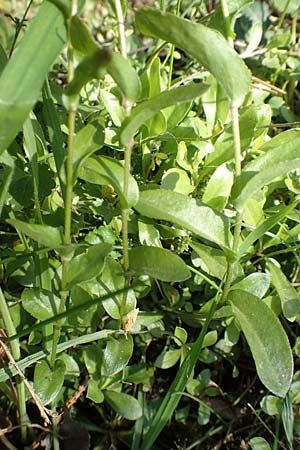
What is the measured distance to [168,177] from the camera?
2.57 ft

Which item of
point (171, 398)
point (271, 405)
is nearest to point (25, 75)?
point (171, 398)

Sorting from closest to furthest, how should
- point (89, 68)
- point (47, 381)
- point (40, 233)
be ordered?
1. point (89, 68)
2. point (40, 233)
3. point (47, 381)

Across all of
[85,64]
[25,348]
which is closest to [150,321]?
[25,348]

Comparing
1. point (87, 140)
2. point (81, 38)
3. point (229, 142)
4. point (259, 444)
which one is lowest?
point (259, 444)

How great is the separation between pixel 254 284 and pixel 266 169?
0.19 metres

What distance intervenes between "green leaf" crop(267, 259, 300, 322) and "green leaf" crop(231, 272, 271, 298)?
0.10ft

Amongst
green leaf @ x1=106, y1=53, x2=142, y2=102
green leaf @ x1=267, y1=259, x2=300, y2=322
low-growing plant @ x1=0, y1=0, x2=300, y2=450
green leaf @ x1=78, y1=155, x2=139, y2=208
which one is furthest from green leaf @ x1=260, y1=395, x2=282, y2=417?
green leaf @ x1=106, y1=53, x2=142, y2=102

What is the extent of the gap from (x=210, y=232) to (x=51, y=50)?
25 centimetres

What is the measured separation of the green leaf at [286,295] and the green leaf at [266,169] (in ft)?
0.59

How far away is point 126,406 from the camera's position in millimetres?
773

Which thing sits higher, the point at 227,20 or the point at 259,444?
the point at 227,20

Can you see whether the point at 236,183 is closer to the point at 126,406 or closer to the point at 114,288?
the point at 114,288

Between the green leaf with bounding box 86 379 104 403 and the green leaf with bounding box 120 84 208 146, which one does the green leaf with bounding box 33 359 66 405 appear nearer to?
the green leaf with bounding box 86 379 104 403

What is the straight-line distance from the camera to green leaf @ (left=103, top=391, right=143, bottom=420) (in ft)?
2.53
